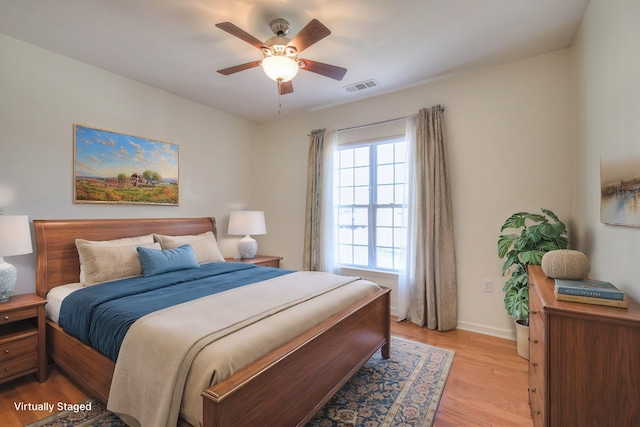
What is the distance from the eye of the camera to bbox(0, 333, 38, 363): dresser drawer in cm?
208

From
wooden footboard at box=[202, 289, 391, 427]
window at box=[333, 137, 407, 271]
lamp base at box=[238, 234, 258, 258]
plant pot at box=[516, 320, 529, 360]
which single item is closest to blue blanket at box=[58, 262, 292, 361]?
wooden footboard at box=[202, 289, 391, 427]

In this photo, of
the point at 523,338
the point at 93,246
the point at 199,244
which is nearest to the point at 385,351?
the point at 523,338

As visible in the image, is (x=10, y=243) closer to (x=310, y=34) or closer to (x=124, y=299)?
(x=124, y=299)

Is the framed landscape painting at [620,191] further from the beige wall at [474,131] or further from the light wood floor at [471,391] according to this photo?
the light wood floor at [471,391]

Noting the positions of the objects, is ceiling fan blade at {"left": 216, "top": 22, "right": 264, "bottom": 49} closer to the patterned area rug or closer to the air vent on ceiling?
the air vent on ceiling

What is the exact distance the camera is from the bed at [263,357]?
124 cm

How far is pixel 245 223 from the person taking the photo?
4066 mm

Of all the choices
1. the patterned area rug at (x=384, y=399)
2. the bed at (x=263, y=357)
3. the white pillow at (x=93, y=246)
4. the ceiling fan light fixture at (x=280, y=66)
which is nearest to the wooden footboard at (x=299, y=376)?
the bed at (x=263, y=357)

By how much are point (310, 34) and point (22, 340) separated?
9.82 ft

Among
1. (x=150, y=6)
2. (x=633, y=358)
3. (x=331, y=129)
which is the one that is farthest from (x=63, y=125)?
(x=633, y=358)

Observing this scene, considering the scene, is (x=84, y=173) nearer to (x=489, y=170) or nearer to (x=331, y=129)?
(x=331, y=129)

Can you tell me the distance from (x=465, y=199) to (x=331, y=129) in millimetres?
1975

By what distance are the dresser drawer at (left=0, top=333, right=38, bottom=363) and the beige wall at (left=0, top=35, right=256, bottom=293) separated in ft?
2.08

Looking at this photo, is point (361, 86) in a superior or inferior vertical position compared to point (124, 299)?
superior
